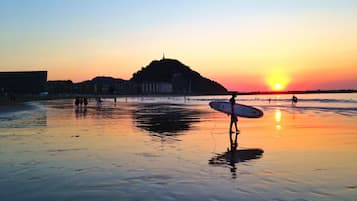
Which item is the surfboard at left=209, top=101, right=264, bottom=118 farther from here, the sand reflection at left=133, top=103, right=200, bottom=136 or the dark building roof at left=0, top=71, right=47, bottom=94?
the dark building roof at left=0, top=71, right=47, bottom=94

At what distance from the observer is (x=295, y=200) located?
8500 millimetres

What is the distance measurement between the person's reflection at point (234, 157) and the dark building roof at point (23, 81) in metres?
150

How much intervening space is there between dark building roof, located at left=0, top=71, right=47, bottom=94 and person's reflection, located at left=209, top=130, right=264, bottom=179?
491 feet

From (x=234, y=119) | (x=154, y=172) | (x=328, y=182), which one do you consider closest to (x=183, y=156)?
(x=154, y=172)

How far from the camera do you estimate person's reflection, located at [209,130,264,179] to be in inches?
502

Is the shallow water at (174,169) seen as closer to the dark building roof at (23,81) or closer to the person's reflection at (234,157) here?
the person's reflection at (234,157)

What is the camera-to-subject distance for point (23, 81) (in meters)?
156

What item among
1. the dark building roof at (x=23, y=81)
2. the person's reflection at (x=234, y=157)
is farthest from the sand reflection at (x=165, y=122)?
the dark building roof at (x=23, y=81)

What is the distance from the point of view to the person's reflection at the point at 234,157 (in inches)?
502

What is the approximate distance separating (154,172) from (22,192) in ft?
11.3

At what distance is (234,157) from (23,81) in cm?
15279

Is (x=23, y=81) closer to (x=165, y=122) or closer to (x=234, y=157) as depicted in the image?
(x=165, y=122)

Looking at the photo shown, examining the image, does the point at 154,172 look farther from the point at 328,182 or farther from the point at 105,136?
the point at 105,136

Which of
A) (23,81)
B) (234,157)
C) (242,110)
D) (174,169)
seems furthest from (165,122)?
(23,81)
